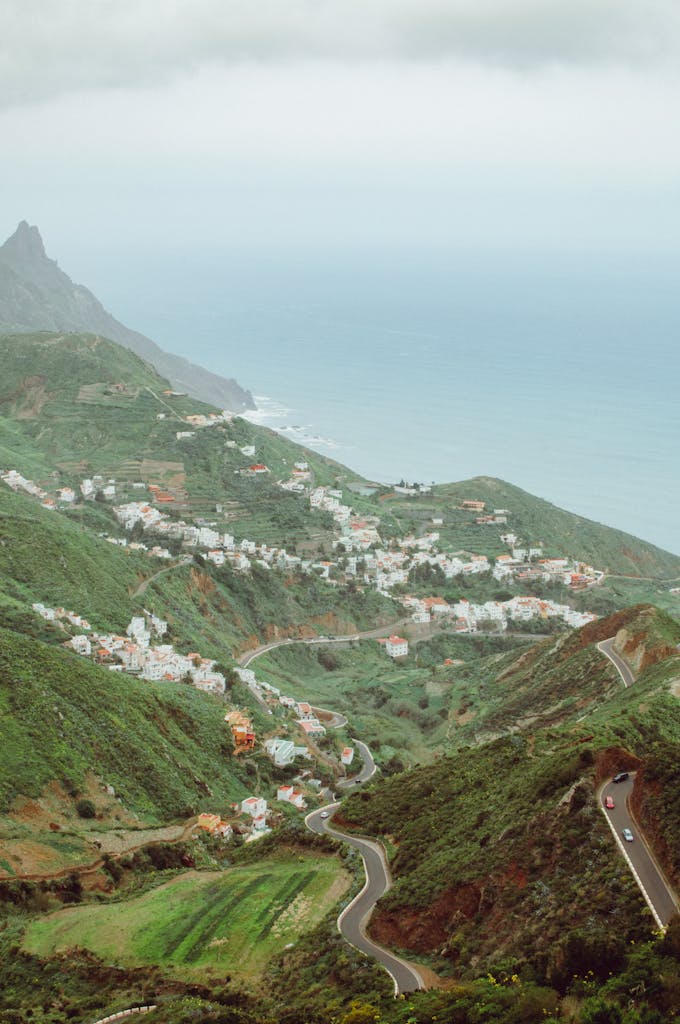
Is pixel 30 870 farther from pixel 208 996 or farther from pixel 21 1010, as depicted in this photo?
pixel 208 996

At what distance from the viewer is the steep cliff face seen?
165500 mm

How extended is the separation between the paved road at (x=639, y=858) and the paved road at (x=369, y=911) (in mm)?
4303

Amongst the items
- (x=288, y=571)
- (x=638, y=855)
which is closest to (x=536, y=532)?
(x=288, y=571)

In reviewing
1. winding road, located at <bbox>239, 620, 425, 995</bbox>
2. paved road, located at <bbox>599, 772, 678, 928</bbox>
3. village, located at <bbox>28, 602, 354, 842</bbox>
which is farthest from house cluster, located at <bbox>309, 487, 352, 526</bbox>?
paved road, located at <bbox>599, 772, 678, 928</bbox>

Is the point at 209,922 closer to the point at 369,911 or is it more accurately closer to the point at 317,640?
the point at 369,911

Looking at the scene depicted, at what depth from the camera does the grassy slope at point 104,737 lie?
32.2 m

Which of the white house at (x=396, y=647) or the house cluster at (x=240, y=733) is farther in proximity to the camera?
the white house at (x=396, y=647)

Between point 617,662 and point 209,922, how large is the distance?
23.7m

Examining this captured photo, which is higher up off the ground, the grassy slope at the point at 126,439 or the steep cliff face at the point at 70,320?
the steep cliff face at the point at 70,320

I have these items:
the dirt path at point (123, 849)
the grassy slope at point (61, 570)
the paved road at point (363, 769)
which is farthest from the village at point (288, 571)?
the grassy slope at point (61, 570)

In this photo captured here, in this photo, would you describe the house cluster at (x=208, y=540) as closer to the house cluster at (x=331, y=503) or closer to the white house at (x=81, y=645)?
the house cluster at (x=331, y=503)

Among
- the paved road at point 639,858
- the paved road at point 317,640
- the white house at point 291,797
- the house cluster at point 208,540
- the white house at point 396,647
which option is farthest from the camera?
the house cluster at point 208,540

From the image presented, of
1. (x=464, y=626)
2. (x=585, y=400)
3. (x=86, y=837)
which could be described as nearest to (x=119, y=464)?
(x=464, y=626)

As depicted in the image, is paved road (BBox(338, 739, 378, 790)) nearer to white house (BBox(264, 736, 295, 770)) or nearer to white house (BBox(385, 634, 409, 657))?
white house (BBox(264, 736, 295, 770))
